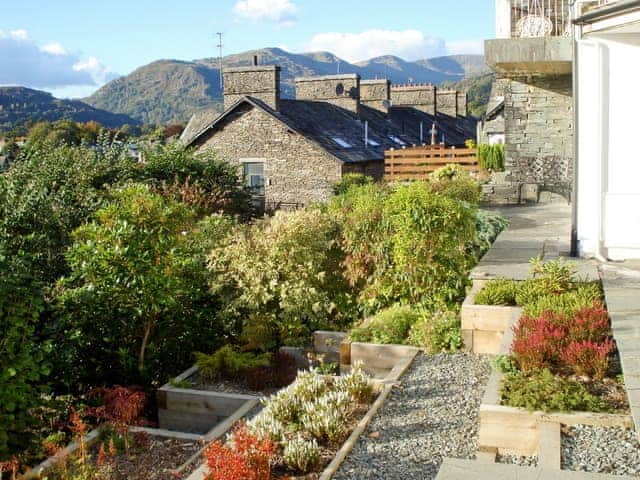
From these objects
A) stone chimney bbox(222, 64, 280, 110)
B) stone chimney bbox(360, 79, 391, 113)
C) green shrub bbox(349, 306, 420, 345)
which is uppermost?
stone chimney bbox(360, 79, 391, 113)

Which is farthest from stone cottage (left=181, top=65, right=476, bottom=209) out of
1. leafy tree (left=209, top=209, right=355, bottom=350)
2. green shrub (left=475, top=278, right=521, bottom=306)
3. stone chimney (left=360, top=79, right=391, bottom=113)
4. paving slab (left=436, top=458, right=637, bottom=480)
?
paving slab (left=436, top=458, right=637, bottom=480)

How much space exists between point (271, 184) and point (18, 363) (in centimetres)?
2239

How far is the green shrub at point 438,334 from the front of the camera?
Answer: 24.7 ft

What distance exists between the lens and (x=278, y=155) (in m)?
28.2

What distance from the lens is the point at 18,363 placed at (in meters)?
6.39

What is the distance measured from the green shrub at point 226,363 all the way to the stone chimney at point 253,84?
2119cm

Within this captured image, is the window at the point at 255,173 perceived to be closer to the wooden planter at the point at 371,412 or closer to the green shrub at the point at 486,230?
the green shrub at the point at 486,230

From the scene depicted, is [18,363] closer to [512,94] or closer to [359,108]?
[512,94]

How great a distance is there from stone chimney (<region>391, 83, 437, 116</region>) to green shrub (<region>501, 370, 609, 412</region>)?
4283cm

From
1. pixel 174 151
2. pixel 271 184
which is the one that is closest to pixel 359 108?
pixel 271 184

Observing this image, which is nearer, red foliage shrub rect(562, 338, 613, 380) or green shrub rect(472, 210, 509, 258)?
red foliage shrub rect(562, 338, 613, 380)

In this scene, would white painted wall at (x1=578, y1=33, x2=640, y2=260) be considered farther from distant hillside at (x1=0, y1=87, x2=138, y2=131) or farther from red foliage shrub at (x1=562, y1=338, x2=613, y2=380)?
distant hillside at (x1=0, y1=87, x2=138, y2=131)

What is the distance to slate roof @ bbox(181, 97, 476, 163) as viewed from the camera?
28.1 m

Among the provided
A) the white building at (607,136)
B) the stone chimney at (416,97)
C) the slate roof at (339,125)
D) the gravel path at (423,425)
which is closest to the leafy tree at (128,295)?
the gravel path at (423,425)
